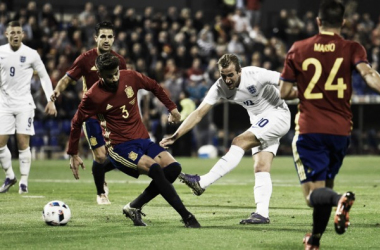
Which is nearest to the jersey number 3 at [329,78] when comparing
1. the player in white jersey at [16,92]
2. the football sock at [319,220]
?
the football sock at [319,220]

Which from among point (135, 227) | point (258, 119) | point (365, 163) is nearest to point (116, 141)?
point (135, 227)

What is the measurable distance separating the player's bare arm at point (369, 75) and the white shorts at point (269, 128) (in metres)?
3.10

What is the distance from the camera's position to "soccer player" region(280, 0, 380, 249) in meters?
6.57

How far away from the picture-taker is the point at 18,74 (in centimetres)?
1342

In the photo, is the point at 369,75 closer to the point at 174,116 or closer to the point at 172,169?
the point at 172,169

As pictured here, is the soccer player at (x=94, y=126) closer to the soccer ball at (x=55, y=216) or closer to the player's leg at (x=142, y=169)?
the soccer ball at (x=55, y=216)

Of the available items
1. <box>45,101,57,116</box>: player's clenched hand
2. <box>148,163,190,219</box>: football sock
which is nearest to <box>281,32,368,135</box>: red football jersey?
<box>148,163,190,219</box>: football sock

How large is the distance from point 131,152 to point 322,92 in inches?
108

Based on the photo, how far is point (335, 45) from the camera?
6582mm

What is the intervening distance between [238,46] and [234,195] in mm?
15328

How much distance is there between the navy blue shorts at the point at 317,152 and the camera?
6613 millimetres

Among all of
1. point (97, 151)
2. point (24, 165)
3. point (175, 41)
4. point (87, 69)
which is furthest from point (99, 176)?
point (175, 41)

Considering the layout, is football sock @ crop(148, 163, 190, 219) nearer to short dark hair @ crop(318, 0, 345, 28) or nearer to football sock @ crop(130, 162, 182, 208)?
football sock @ crop(130, 162, 182, 208)

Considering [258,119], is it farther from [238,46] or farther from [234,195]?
[238,46]
